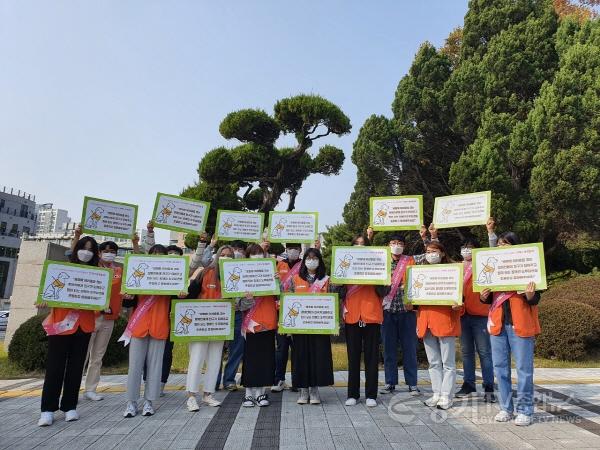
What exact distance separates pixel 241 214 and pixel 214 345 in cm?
219

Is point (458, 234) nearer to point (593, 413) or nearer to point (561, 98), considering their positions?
Answer: point (561, 98)

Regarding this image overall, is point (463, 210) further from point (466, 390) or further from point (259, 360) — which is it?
point (259, 360)

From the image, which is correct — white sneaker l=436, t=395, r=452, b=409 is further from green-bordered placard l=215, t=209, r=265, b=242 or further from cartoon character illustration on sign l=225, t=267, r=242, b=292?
green-bordered placard l=215, t=209, r=265, b=242

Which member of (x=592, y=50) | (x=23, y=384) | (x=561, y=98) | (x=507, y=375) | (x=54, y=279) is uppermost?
(x=592, y=50)

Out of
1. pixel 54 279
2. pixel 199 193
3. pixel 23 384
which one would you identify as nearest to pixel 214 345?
pixel 54 279

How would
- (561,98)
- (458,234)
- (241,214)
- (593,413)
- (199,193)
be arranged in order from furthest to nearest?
1. (199,193)
2. (458,234)
3. (561,98)
4. (241,214)
5. (593,413)

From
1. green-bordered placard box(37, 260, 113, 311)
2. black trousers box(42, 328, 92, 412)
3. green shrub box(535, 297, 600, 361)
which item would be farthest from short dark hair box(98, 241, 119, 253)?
green shrub box(535, 297, 600, 361)

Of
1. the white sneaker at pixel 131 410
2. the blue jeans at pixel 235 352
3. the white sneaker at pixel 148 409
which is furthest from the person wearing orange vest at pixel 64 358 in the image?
the blue jeans at pixel 235 352

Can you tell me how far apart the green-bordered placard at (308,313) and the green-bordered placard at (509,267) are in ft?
5.51

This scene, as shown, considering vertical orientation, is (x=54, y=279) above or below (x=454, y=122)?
below

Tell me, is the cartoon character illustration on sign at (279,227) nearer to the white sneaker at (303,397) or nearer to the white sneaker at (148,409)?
the white sneaker at (303,397)

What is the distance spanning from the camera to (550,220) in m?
11.8

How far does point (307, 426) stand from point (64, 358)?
2743mm

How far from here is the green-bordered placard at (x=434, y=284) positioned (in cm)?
484
